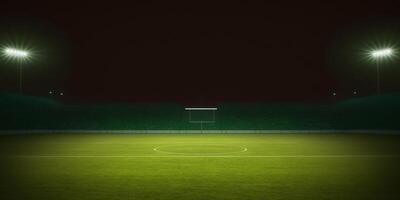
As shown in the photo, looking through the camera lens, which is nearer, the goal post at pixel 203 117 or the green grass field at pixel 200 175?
the green grass field at pixel 200 175

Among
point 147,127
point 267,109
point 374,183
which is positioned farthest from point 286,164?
point 267,109

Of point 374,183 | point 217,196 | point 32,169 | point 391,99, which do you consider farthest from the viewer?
point 391,99

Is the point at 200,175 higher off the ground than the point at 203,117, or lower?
lower

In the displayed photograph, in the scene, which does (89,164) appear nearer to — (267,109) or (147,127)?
(147,127)

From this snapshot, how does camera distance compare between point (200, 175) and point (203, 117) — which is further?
point (203, 117)

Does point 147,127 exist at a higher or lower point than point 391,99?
lower

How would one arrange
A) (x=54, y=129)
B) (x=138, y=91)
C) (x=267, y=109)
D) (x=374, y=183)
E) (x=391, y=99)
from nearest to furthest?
(x=374, y=183) < (x=54, y=129) < (x=391, y=99) < (x=267, y=109) < (x=138, y=91)

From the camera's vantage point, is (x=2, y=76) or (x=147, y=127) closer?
(x=147, y=127)

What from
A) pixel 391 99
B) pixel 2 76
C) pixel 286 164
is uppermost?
pixel 2 76

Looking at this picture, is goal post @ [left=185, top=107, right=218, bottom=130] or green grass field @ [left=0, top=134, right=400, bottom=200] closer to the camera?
green grass field @ [left=0, top=134, right=400, bottom=200]

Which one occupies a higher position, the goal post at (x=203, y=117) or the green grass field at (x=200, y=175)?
the goal post at (x=203, y=117)

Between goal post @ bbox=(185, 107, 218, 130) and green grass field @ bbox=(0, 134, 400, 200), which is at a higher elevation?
goal post @ bbox=(185, 107, 218, 130)

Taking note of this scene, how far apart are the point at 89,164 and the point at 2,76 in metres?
66.9

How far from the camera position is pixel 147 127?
140 ft
